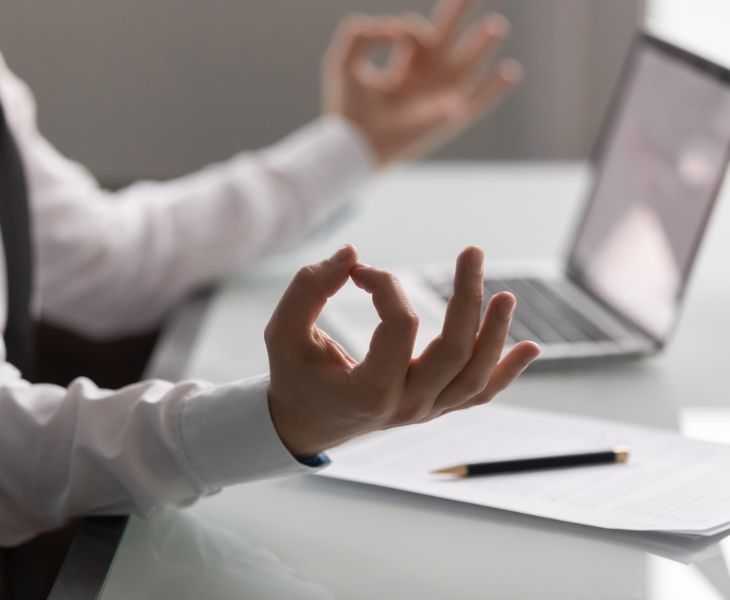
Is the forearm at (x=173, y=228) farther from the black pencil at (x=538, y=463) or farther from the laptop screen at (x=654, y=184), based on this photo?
the black pencil at (x=538, y=463)

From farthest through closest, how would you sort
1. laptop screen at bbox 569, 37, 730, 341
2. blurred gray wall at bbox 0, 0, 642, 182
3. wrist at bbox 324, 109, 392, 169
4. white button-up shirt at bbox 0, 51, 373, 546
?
blurred gray wall at bbox 0, 0, 642, 182, wrist at bbox 324, 109, 392, 169, white button-up shirt at bbox 0, 51, 373, 546, laptop screen at bbox 569, 37, 730, 341

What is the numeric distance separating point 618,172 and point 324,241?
0.36m

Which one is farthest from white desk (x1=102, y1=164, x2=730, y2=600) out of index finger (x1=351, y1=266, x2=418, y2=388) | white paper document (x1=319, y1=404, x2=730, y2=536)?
index finger (x1=351, y1=266, x2=418, y2=388)

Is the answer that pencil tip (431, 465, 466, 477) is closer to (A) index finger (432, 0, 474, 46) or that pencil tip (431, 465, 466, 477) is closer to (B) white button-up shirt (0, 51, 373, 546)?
(B) white button-up shirt (0, 51, 373, 546)

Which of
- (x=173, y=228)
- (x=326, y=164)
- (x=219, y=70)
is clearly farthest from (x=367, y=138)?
(x=219, y=70)

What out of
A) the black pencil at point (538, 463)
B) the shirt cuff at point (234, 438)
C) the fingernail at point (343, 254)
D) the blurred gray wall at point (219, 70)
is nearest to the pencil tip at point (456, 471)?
the black pencil at point (538, 463)

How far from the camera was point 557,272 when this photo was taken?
1.16 meters

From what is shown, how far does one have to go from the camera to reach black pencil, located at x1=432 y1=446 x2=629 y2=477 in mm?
718

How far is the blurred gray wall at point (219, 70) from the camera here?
7.23 ft

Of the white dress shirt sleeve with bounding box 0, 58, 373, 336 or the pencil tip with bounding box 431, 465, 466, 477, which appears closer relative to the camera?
the pencil tip with bounding box 431, 465, 466, 477

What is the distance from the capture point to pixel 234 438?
2.12 ft

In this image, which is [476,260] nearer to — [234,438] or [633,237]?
[234,438]

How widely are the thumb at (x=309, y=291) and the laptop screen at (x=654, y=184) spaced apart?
44 cm

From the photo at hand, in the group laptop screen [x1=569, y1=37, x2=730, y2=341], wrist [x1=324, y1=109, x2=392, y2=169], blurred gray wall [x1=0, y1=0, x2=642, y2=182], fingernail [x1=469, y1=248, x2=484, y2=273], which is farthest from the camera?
blurred gray wall [x1=0, y1=0, x2=642, y2=182]
